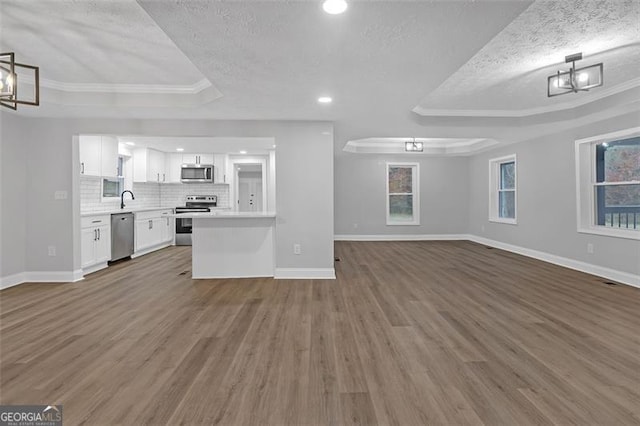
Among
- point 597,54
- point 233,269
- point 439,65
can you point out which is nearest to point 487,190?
point 597,54

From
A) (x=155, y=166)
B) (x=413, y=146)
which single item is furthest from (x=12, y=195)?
(x=413, y=146)

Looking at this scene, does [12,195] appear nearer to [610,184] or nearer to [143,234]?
[143,234]

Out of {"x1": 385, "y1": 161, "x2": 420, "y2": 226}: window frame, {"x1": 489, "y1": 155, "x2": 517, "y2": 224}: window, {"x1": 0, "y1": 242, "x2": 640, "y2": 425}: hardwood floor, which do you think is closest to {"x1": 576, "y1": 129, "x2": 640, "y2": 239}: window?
{"x1": 0, "y1": 242, "x2": 640, "y2": 425}: hardwood floor

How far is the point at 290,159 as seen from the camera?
4.64 meters

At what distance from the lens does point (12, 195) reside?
14.0 ft

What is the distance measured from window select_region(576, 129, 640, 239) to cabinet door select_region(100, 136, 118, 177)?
8.06 metres

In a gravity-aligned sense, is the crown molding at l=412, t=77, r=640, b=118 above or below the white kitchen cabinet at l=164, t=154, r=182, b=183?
above

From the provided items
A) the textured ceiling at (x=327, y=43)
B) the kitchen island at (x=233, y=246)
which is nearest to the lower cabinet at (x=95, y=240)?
the kitchen island at (x=233, y=246)

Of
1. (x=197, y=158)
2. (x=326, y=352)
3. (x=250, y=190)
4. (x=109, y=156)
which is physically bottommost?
(x=326, y=352)

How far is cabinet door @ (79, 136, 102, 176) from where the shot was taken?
5.23m

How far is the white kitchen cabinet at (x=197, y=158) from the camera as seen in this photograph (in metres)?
8.01

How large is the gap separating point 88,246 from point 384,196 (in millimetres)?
6661

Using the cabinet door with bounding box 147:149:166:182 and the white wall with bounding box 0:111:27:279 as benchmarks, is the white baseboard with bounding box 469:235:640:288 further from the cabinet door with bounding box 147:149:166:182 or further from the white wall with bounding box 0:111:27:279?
the white wall with bounding box 0:111:27:279

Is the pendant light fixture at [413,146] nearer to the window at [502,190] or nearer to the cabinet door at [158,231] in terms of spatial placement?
the window at [502,190]
